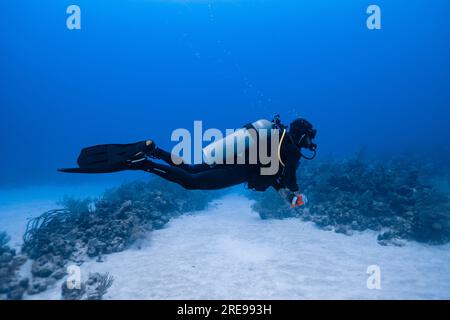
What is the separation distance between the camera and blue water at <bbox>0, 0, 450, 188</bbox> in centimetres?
7219

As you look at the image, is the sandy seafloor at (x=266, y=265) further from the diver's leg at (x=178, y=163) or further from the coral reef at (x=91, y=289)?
the diver's leg at (x=178, y=163)

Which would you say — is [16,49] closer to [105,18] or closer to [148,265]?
[105,18]

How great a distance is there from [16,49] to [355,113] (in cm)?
11876

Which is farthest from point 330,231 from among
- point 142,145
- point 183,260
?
point 142,145

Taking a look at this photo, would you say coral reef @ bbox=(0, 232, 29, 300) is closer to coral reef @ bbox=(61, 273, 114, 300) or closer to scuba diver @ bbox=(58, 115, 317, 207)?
coral reef @ bbox=(61, 273, 114, 300)

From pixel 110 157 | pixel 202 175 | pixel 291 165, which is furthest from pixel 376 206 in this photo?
pixel 110 157

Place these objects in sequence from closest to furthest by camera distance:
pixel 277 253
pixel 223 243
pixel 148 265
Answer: pixel 148 265, pixel 277 253, pixel 223 243

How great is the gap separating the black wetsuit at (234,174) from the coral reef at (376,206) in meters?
5.13

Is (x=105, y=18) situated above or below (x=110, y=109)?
above

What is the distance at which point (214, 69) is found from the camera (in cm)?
11519

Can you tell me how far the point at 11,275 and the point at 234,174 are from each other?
5855 mm

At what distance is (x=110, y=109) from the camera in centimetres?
12462

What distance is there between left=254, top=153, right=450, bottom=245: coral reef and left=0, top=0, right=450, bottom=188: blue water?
165ft

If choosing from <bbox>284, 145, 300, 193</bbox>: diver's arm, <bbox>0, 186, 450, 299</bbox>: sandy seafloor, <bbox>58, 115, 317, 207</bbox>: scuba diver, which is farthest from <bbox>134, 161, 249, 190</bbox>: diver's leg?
<bbox>0, 186, 450, 299</bbox>: sandy seafloor
